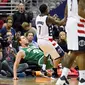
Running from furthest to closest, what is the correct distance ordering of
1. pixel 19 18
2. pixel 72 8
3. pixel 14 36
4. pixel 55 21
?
pixel 19 18
pixel 14 36
pixel 55 21
pixel 72 8

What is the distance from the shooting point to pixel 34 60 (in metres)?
12.7

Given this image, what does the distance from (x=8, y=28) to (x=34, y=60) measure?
11.0ft

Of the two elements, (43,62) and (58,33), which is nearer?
(43,62)

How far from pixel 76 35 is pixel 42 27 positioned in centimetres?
493

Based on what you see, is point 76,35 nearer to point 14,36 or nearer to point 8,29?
point 14,36

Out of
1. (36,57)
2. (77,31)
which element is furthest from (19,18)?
(77,31)

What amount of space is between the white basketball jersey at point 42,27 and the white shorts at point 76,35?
4.51 m

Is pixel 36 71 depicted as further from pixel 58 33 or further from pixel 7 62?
pixel 58 33

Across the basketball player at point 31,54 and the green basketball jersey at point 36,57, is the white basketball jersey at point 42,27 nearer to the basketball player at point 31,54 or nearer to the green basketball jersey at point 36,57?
the basketball player at point 31,54

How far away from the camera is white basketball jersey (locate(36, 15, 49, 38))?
37.6ft

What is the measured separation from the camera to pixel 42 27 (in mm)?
11641

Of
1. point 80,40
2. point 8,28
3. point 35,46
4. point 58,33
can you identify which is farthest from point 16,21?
point 80,40

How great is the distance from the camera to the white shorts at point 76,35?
22.0ft

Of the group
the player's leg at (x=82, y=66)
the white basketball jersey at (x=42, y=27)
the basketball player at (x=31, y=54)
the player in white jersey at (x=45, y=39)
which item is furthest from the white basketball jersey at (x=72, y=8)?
the basketball player at (x=31, y=54)
